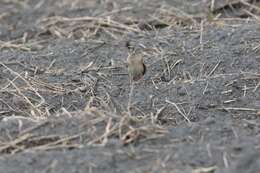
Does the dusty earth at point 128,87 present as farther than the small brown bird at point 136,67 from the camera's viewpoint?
No

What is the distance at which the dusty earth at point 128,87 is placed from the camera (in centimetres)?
306

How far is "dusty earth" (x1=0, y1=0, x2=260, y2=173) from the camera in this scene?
10.0 feet

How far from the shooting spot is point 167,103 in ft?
13.2

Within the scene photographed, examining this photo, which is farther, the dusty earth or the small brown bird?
the small brown bird

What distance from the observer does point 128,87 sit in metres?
4.30

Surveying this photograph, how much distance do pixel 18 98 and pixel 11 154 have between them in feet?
3.45

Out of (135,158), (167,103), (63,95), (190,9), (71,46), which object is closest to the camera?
(135,158)

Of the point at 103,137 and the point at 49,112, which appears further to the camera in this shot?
the point at 49,112

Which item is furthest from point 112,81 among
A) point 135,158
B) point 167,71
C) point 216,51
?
point 135,158

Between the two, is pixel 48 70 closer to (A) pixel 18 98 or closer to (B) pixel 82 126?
(A) pixel 18 98

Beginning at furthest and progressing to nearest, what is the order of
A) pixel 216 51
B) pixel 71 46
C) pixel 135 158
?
pixel 71 46
pixel 216 51
pixel 135 158

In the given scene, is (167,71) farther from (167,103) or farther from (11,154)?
(11,154)

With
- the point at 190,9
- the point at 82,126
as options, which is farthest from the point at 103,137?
the point at 190,9

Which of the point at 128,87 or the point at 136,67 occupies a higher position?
the point at 136,67
